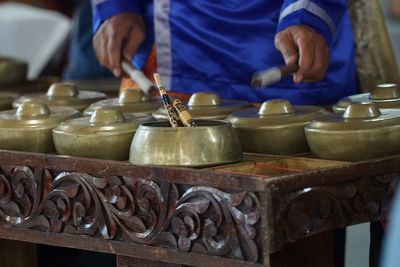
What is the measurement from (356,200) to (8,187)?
1.84 ft

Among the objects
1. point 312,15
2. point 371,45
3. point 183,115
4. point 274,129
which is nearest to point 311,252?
point 274,129

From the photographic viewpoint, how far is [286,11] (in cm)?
189

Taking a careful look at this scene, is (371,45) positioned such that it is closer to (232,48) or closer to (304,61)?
(232,48)

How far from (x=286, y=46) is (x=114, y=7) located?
541 millimetres

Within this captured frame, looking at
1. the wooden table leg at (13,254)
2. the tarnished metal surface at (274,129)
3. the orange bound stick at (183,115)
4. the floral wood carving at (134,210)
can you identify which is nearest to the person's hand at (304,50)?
the tarnished metal surface at (274,129)

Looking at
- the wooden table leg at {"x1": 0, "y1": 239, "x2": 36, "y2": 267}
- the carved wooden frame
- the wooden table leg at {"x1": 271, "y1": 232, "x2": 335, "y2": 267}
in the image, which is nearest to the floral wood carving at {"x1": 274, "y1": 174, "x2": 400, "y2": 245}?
the carved wooden frame

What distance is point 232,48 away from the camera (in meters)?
2.09

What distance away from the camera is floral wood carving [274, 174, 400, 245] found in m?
1.37

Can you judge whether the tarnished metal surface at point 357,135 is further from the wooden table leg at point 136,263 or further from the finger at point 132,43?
the finger at point 132,43


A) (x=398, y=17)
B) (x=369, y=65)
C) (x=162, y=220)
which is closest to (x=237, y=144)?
(x=162, y=220)

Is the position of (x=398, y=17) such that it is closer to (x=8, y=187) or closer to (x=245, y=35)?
(x=245, y=35)

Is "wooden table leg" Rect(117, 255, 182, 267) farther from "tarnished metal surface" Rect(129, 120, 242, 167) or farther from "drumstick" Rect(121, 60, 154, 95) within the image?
"drumstick" Rect(121, 60, 154, 95)

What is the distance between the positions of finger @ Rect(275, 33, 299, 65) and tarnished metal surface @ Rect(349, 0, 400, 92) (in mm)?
379

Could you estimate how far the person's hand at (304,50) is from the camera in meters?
1.79
